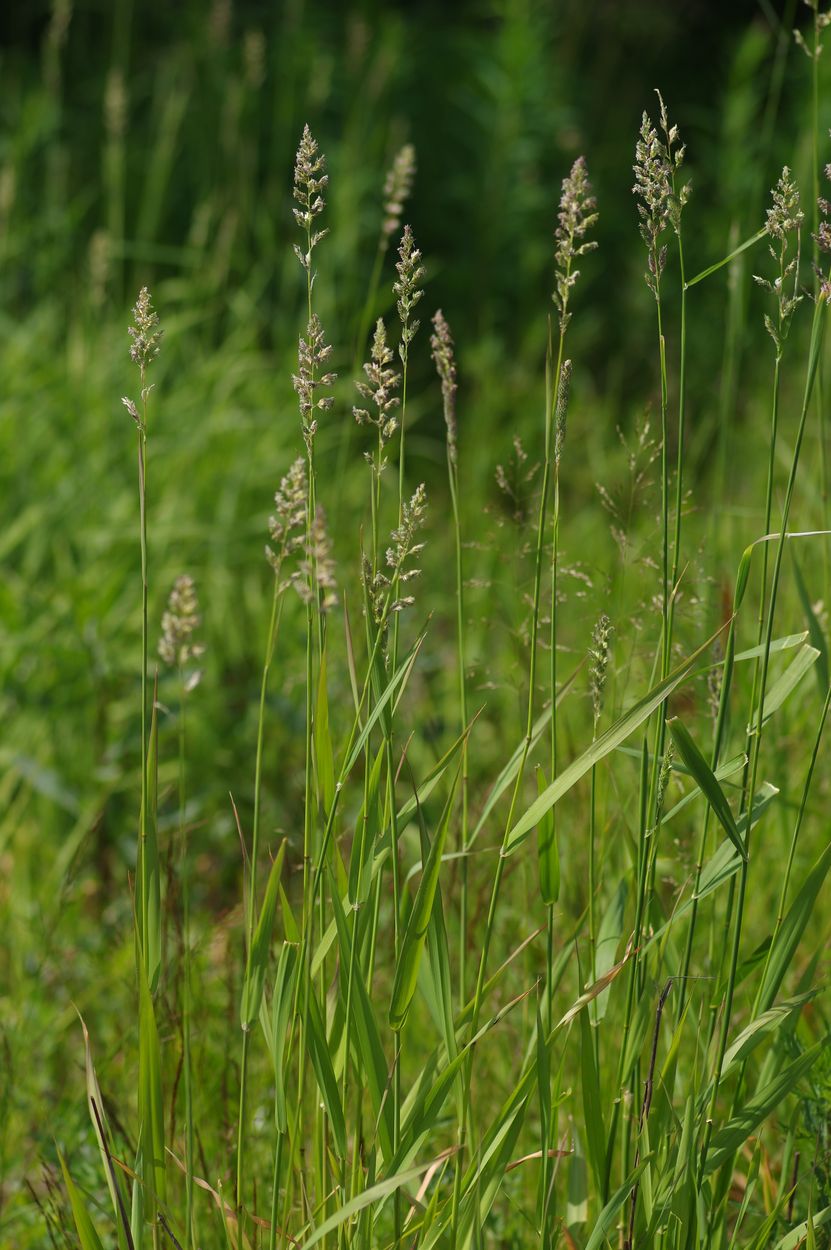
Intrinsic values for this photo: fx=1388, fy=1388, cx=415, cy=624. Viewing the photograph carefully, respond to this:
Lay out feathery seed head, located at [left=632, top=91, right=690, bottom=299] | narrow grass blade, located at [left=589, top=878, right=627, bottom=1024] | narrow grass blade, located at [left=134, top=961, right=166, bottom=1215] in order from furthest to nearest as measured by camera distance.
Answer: narrow grass blade, located at [left=589, top=878, right=627, bottom=1024] < narrow grass blade, located at [left=134, top=961, right=166, bottom=1215] < feathery seed head, located at [left=632, top=91, right=690, bottom=299]

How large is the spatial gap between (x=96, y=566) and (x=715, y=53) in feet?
24.2

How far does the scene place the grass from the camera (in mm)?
1092

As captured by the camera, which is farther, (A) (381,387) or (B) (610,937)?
(B) (610,937)

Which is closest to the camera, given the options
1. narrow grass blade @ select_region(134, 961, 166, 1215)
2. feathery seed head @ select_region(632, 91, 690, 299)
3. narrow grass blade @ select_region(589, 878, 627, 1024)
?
feathery seed head @ select_region(632, 91, 690, 299)

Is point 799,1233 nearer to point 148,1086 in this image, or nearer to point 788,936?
point 788,936

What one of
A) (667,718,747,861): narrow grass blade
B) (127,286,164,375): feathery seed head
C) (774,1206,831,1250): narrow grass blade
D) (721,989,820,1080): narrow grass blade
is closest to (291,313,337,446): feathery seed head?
(127,286,164,375): feathery seed head

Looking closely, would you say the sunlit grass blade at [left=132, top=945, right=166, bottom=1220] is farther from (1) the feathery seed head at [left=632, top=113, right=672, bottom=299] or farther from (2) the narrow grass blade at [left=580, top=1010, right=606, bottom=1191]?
(1) the feathery seed head at [left=632, top=113, right=672, bottom=299]

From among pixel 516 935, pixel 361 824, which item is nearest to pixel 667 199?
pixel 361 824

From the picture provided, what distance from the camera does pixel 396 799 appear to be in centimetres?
142

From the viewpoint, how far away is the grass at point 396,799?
109 cm

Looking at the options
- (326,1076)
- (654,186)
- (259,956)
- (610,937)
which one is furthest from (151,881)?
(654,186)

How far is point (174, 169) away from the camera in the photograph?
602 cm

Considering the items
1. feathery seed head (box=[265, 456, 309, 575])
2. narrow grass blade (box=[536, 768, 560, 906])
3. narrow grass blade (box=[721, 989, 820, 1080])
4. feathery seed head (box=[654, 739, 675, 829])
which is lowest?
narrow grass blade (box=[721, 989, 820, 1080])

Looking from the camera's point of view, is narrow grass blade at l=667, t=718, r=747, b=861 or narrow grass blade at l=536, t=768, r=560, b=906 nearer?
narrow grass blade at l=667, t=718, r=747, b=861
